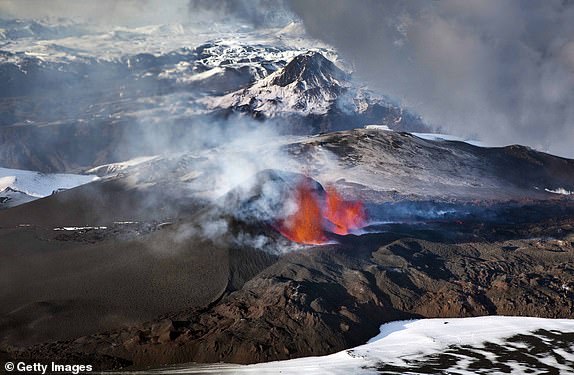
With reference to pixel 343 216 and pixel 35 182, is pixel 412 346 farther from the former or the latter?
pixel 35 182

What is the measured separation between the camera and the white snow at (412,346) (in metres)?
32.8

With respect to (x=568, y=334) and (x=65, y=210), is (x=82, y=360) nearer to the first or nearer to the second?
(x=568, y=334)

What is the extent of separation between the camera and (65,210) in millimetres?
79938

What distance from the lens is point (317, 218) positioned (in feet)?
188

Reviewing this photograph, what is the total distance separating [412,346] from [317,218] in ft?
70.9

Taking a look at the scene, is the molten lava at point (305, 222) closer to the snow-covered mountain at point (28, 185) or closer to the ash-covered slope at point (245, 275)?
the ash-covered slope at point (245, 275)

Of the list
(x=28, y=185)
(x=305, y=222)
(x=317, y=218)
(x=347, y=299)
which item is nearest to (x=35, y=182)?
(x=28, y=185)

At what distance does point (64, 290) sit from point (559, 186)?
310 ft

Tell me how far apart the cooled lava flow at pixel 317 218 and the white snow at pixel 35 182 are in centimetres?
7604

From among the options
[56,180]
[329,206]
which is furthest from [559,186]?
[56,180]

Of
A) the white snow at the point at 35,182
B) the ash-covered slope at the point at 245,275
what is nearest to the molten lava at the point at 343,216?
the ash-covered slope at the point at 245,275

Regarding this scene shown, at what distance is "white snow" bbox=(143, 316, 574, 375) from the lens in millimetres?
32812

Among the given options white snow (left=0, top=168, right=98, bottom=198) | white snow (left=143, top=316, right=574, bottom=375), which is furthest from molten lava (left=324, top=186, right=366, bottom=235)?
white snow (left=0, top=168, right=98, bottom=198)

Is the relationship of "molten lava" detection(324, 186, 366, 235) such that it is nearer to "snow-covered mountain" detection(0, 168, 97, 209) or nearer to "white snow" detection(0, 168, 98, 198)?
"snow-covered mountain" detection(0, 168, 97, 209)
